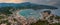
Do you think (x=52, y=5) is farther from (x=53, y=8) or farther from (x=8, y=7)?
(x=8, y=7)

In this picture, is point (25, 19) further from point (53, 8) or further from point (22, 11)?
point (53, 8)

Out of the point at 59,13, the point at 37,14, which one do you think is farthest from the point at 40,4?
the point at 59,13

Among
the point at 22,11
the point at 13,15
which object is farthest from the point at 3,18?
the point at 22,11

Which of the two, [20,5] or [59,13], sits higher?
[20,5]

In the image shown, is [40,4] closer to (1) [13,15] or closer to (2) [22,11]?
(2) [22,11]

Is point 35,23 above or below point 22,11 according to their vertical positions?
below

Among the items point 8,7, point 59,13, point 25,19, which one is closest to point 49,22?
point 59,13

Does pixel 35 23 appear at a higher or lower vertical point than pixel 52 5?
lower
